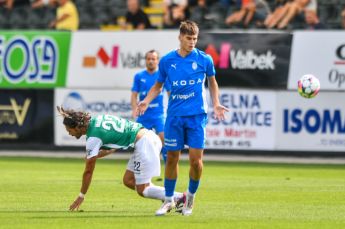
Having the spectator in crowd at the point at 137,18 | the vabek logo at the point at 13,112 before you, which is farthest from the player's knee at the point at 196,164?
the vabek logo at the point at 13,112

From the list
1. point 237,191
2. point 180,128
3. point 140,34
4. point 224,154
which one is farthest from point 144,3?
point 180,128

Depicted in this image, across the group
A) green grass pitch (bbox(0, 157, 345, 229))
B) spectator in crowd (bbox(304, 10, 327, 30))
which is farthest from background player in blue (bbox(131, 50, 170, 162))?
spectator in crowd (bbox(304, 10, 327, 30))

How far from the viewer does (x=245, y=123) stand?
1000 inches

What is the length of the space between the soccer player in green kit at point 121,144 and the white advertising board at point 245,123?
12238mm

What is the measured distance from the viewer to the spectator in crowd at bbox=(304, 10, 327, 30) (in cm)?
2573

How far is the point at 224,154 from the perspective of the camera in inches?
1013

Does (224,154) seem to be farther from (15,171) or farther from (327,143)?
(15,171)

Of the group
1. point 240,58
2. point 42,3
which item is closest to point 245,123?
→ point 240,58

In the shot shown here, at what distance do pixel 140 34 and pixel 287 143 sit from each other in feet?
16.1

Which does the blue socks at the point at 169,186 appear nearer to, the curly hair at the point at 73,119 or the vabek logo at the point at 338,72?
the curly hair at the point at 73,119

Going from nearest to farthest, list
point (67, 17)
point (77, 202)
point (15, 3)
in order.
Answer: point (77, 202) < point (67, 17) < point (15, 3)

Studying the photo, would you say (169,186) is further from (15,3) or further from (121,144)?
(15,3)

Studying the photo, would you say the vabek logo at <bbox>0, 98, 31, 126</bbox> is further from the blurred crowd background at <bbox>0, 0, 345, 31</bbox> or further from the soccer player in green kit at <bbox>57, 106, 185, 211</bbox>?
the soccer player in green kit at <bbox>57, 106, 185, 211</bbox>

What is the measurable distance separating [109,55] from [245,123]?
432cm
